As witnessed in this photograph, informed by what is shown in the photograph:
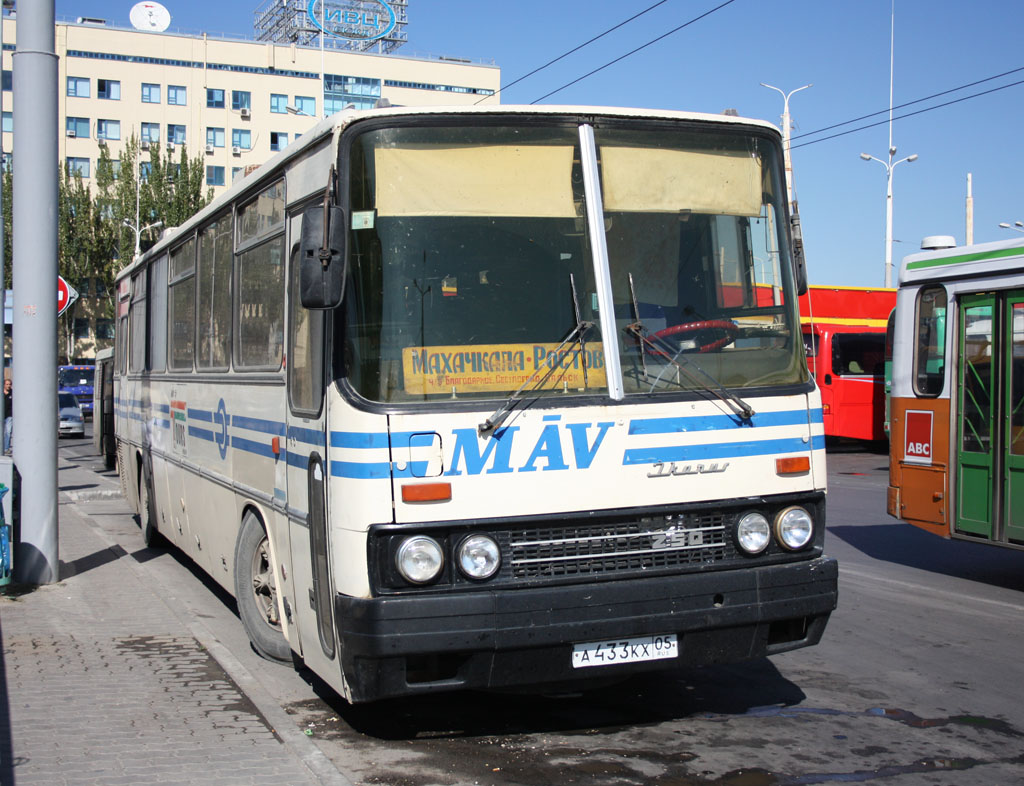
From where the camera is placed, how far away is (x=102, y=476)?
23094 millimetres

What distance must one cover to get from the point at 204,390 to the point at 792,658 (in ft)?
15.3

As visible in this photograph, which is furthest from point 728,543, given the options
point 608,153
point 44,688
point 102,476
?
point 102,476

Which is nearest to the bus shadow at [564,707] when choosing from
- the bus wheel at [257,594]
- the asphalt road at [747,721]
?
the asphalt road at [747,721]

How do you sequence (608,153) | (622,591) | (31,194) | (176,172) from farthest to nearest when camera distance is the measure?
(176,172)
(31,194)
(608,153)
(622,591)

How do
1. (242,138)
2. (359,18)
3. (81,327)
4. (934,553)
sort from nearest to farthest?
1. (934,553)
2. (81,327)
3. (359,18)
4. (242,138)

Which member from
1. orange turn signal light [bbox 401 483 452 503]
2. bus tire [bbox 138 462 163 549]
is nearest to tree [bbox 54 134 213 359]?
bus tire [bbox 138 462 163 549]

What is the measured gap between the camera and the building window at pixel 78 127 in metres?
69.6

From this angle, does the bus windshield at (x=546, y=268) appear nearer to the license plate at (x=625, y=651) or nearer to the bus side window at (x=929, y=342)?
the license plate at (x=625, y=651)

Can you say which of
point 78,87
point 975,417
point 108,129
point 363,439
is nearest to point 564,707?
point 363,439

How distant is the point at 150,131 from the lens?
237 feet

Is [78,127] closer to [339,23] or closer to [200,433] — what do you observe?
[339,23]

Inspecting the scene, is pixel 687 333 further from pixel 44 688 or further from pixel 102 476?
pixel 102 476

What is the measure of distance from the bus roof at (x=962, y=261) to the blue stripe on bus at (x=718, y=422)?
487cm

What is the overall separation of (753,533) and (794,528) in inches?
9.2
